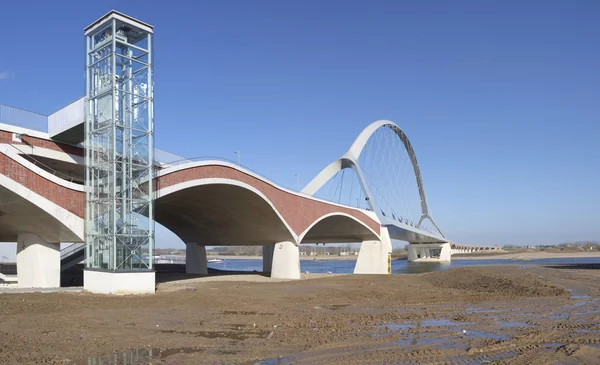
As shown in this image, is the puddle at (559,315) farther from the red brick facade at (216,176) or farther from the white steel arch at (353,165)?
the white steel arch at (353,165)


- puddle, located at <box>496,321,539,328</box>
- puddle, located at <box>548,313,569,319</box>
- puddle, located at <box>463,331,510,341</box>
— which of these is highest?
puddle, located at <box>463,331,510,341</box>

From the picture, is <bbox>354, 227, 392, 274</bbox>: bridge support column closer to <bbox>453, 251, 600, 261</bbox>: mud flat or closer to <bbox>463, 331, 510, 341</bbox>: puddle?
<bbox>463, 331, 510, 341</bbox>: puddle

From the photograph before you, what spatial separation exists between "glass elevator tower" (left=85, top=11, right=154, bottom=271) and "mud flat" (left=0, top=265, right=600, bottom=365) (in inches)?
142

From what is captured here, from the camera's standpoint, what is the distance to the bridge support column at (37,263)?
30291 millimetres

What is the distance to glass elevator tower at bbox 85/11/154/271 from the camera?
27344 mm

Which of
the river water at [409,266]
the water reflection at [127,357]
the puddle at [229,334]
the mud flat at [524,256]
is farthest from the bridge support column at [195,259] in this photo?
the mud flat at [524,256]

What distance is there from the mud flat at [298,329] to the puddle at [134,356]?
0.04 metres

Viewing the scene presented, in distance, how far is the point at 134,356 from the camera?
11.5 meters

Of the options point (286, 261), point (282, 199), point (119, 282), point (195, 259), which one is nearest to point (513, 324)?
point (119, 282)

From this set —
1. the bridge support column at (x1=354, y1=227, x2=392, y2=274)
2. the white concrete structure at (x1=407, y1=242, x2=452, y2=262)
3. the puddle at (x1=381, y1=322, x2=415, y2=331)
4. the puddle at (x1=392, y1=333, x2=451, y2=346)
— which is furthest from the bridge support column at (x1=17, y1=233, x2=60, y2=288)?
the white concrete structure at (x1=407, y1=242, x2=452, y2=262)

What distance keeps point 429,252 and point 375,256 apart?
82.6 meters

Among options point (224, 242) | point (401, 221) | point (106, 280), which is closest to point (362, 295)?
point (106, 280)

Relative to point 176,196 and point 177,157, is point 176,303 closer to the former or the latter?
point 177,157

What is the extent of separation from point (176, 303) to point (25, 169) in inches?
413
